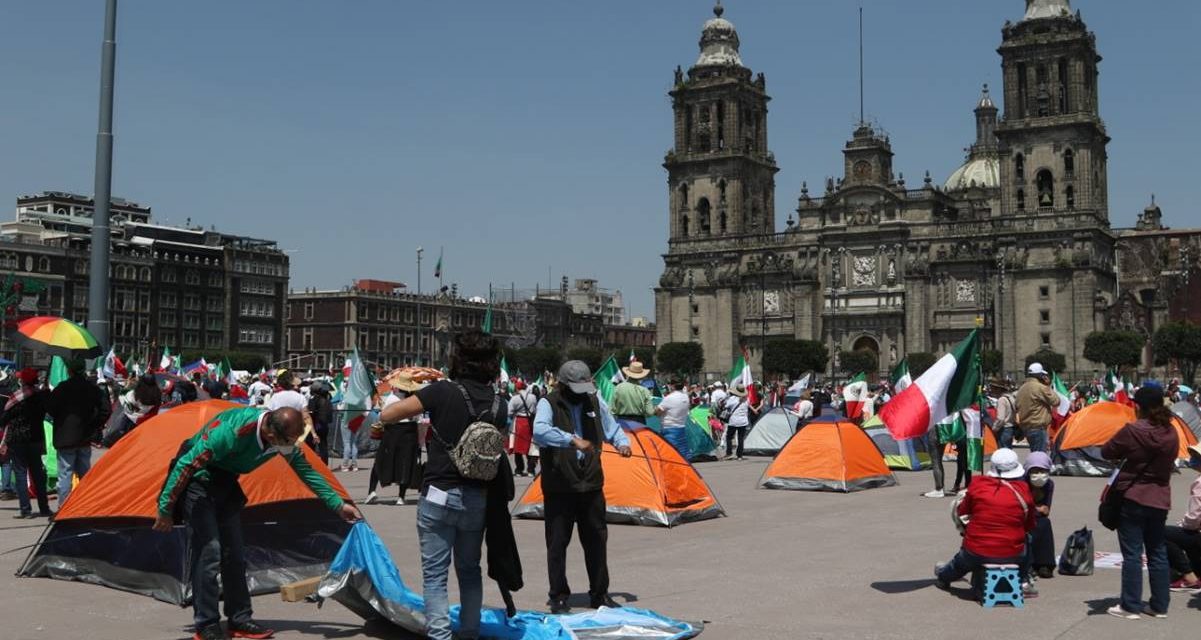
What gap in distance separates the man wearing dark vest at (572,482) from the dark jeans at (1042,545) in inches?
146

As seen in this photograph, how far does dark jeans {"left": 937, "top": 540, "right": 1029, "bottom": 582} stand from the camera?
890cm

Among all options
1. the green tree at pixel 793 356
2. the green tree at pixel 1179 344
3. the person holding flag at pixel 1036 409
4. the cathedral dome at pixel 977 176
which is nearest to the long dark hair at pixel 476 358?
the person holding flag at pixel 1036 409

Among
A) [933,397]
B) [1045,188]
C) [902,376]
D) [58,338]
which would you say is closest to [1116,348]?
[1045,188]

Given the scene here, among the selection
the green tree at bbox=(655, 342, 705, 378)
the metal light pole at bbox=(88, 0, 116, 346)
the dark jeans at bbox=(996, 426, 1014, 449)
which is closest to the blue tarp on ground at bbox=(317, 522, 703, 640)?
the metal light pole at bbox=(88, 0, 116, 346)

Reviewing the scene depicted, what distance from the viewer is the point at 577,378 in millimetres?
8539

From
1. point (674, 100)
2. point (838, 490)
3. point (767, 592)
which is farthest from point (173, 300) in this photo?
point (767, 592)

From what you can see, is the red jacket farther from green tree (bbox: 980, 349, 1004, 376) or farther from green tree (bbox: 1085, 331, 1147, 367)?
green tree (bbox: 980, 349, 1004, 376)

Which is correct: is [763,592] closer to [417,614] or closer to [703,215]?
[417,614]

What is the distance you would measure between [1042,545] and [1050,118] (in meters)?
73.1

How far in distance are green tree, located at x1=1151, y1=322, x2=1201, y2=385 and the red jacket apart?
6811cm

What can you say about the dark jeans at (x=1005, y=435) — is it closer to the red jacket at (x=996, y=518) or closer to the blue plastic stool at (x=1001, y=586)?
the red jacket at (x=996, y=518)

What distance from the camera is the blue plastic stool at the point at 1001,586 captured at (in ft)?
29.0

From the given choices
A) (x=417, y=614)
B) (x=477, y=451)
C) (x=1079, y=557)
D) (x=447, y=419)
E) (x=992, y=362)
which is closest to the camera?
(x=477, y=451)

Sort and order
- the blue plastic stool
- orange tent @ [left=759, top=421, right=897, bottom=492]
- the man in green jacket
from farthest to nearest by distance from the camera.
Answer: orange tent @ [left=759, top=421, right=897, bottom=492] < the blue plastic stool < the man in green jacket
